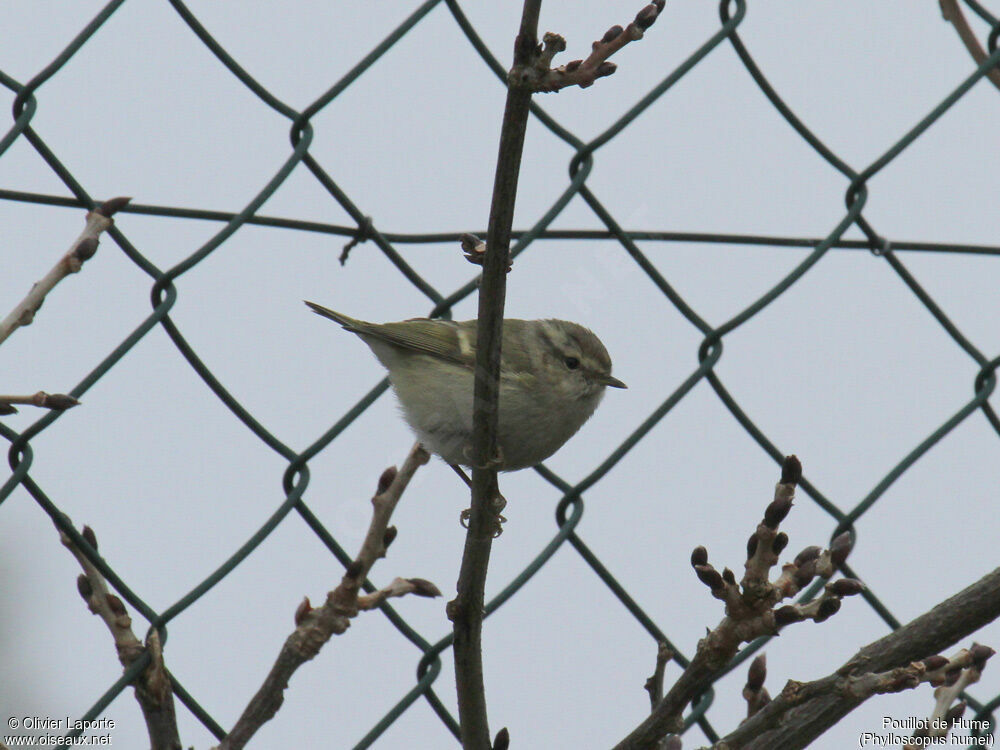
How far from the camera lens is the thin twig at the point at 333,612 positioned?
1080 millimetres

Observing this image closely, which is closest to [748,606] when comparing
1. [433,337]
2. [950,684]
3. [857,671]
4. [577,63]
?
[857,671]

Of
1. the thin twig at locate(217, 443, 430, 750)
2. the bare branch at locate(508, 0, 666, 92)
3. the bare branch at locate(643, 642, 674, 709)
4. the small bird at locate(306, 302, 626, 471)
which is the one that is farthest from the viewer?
the small bird at locate(306, 302, 626, 471)

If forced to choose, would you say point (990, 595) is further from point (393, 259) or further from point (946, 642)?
Answer: point (393, 259)

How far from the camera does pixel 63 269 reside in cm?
116

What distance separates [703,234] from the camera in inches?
84.9

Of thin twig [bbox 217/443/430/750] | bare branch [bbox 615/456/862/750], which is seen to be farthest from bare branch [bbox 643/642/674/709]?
thin twig [bbox 217/443/430/750]

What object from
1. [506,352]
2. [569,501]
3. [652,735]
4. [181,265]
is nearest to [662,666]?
[652,735]

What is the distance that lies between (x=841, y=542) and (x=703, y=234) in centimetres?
104

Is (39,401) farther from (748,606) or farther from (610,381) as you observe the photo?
(610,381)

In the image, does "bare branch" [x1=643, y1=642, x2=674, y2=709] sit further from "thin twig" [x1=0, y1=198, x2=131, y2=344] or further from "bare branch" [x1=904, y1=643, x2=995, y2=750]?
"thin twig" [x1=0, y1=198, x2=131, y2=344]

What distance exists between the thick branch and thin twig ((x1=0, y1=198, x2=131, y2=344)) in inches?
30.3

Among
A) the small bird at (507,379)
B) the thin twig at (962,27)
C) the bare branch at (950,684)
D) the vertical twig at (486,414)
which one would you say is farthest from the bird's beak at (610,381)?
the vertical twig at (486,414)

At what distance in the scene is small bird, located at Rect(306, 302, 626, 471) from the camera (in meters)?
2.62

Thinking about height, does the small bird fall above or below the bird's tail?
below
